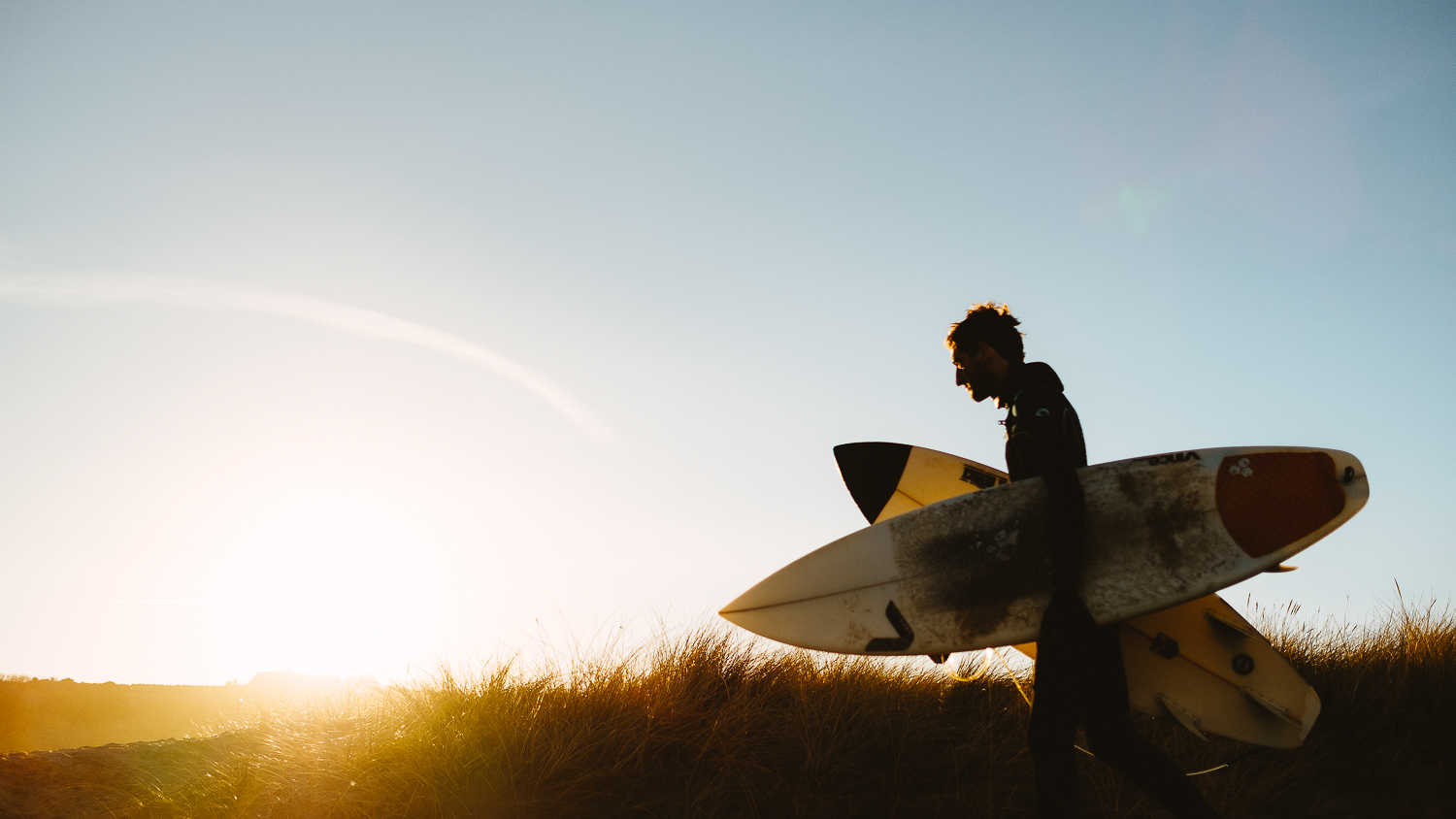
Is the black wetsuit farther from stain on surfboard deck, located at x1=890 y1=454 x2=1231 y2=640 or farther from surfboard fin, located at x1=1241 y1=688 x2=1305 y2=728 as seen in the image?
surfboard fin, located at x1=1241 y1=688 x2=1305 y2=728

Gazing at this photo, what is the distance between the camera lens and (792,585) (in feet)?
9.28

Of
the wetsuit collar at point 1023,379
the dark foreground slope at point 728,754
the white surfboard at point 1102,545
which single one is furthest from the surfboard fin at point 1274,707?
the wetsuit collar at point 1023,379

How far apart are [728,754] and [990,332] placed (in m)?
2.21

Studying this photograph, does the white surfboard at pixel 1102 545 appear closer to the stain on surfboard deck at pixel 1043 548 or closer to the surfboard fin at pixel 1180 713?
the stain on surfboard deck at pixel 1043 548

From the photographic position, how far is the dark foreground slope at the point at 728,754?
108 inches

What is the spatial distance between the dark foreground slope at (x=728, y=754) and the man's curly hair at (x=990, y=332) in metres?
1.80

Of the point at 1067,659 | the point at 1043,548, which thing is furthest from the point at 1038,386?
the point at 1067,659

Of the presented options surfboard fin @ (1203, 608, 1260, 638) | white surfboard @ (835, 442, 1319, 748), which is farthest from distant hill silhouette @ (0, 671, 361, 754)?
surfboard fin @ (1203, 608, 1260, 638)

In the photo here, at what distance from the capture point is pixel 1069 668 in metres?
1.82

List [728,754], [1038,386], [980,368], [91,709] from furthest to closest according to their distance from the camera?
1. [91,709]
2. [728,754]
3. [980,368]
4. [1038,386]

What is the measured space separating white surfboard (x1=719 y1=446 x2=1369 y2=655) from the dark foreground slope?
0.73 metres

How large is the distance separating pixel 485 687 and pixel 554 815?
907 mm

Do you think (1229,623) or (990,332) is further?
(1229,623)

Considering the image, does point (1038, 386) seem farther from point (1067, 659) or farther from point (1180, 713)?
point (1180, 713)
